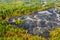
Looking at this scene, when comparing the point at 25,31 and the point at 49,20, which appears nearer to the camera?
the point at 25,31

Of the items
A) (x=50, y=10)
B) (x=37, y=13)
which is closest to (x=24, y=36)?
(x=37, y=13)

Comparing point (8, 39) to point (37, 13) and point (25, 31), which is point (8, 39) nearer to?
point (25, 31)

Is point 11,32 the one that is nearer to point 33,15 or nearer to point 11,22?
point 11,22

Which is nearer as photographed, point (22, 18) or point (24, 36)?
point (24, 36)

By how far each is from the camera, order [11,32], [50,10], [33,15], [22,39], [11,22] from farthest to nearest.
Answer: [50,10], [33,15], [11,22], [11,32], [22,39]

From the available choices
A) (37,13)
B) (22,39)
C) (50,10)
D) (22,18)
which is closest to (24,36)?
(22,39)

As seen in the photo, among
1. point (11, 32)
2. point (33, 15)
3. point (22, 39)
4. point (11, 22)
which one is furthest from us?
point (33, 15)
